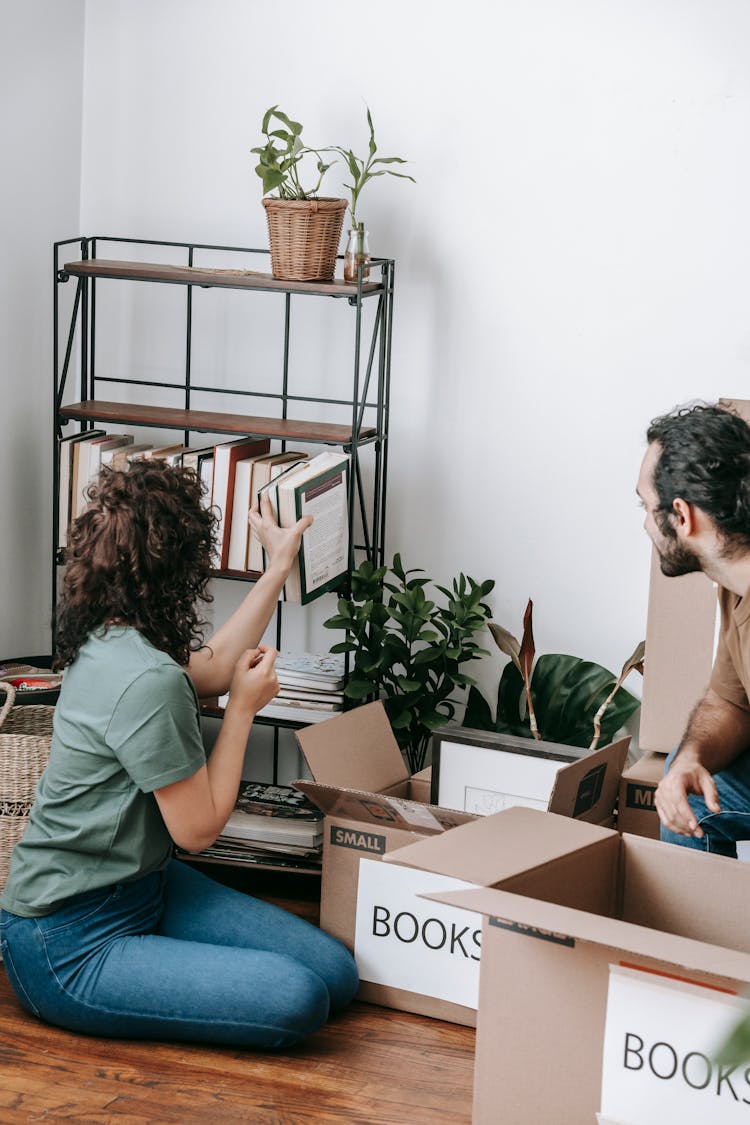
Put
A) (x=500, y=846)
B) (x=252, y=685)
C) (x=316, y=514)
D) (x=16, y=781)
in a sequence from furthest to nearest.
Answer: (x=316, y=514) → (x=16, y=781) → (x=252, y=685) → (x=500, y=846)

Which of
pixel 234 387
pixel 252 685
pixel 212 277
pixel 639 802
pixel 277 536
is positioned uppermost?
pixel 212 277

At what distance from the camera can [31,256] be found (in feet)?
9.69

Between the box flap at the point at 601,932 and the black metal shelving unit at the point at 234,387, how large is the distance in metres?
1.31

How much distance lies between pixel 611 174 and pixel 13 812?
1843mm

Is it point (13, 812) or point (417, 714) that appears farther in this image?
point (417, 714)

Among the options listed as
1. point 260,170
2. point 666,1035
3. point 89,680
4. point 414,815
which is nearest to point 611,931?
point 666,1035

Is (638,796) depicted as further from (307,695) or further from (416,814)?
(307,695)

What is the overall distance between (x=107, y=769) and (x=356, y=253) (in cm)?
132

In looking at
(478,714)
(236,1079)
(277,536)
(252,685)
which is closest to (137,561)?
(252,685)

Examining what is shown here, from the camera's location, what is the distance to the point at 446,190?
2861 mm

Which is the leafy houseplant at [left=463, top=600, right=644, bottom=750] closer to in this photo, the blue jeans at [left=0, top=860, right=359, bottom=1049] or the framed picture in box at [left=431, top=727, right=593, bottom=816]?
the framed picture in box at [left=431, top=727, right=593, bottom=816]

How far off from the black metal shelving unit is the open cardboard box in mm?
586

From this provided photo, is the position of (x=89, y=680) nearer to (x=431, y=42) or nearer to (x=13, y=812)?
(x=13, y=812)

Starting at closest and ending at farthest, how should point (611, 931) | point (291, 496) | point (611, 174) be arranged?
point (611, 931)
point (291, 496)
point (611, 174)
